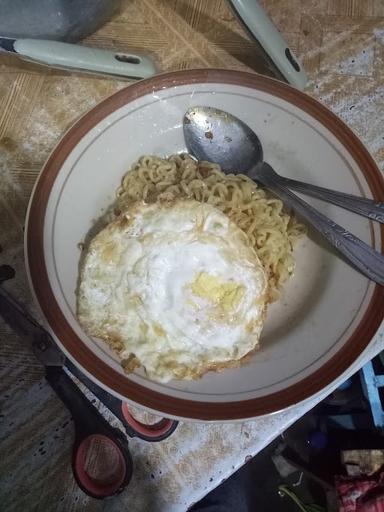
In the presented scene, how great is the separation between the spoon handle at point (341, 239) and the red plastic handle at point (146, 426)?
0.66m

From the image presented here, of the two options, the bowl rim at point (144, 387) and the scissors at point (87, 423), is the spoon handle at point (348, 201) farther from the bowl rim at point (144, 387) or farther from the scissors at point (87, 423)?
the scissors at point (87, 423)

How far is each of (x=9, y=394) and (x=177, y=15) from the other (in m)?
1.31

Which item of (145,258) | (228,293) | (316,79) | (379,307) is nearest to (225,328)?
(228,293)

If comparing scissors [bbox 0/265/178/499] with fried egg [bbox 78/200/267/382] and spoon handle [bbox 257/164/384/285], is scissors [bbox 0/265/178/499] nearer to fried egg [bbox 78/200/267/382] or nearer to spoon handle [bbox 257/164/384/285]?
fried egg [bbox 78/200/267/382]

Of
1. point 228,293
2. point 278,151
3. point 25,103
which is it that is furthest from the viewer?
point 25,103

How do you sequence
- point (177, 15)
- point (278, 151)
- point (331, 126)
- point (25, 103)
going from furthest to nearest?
point (177, 15)
point (25, 103)
point (278, 151)
point (331, 126)

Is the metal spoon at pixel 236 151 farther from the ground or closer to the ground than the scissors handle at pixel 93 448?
farther from the ground

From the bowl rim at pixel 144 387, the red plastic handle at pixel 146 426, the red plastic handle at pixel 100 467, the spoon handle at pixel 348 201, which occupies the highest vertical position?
the spoon handle at pixel 348 201

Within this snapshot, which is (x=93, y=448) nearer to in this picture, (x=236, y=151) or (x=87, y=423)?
(x=87, y=423)

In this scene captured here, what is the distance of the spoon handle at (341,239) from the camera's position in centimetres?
117

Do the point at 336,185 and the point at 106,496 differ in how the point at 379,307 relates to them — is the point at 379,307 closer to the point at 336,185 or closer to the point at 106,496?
the point at 336,185

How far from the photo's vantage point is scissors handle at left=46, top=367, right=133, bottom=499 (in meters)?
1.33

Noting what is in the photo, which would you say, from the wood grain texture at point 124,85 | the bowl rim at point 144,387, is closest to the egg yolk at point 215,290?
the bowl rim at point 144,387

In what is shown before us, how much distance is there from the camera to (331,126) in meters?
1.28
